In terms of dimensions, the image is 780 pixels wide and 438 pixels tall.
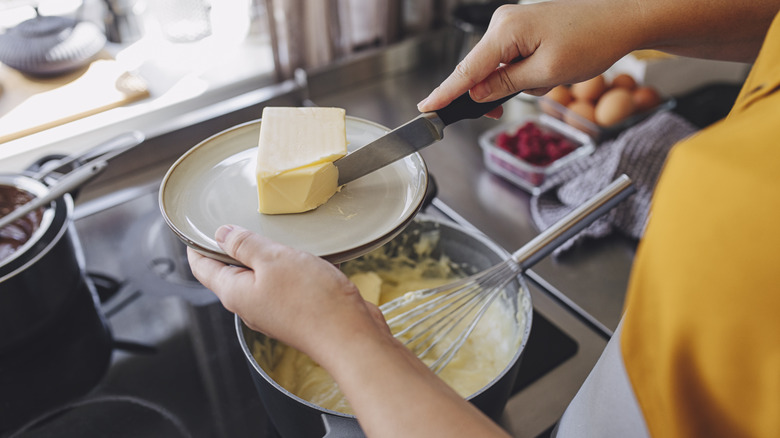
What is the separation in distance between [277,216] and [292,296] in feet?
0.42

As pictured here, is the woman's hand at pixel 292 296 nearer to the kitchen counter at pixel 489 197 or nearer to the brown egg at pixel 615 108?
the kitchen counter at pixel 489 197

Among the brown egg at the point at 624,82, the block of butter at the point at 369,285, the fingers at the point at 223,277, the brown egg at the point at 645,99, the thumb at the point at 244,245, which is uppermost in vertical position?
the thumb at the point at 244,245

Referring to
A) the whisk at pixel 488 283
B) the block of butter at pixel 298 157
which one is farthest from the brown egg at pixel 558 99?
the block of butter at pixel 298 157

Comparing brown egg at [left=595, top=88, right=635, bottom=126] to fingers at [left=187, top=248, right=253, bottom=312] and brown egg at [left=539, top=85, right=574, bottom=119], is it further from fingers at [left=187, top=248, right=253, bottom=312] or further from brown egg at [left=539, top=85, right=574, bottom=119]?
fingers at [left=187, top=248, right=253, bottom=312]

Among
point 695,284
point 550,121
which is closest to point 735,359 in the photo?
point 695,284

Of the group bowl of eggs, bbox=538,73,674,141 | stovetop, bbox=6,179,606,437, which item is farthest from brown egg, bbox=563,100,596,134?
stovetop, bbox=6,179,606,437

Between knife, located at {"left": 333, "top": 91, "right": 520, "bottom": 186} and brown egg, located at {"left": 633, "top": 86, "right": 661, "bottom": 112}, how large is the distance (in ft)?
2.12

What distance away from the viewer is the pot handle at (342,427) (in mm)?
471

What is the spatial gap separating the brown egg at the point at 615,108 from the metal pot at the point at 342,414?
476mm

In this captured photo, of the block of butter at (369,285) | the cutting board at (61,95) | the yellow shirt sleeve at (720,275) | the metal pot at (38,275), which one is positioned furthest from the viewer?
the cutting board at (61,95)

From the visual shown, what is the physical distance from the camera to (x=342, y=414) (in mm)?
477

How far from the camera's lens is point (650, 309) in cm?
32

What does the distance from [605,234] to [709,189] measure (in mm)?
638

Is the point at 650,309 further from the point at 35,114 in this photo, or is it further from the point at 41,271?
the point at 35,114
